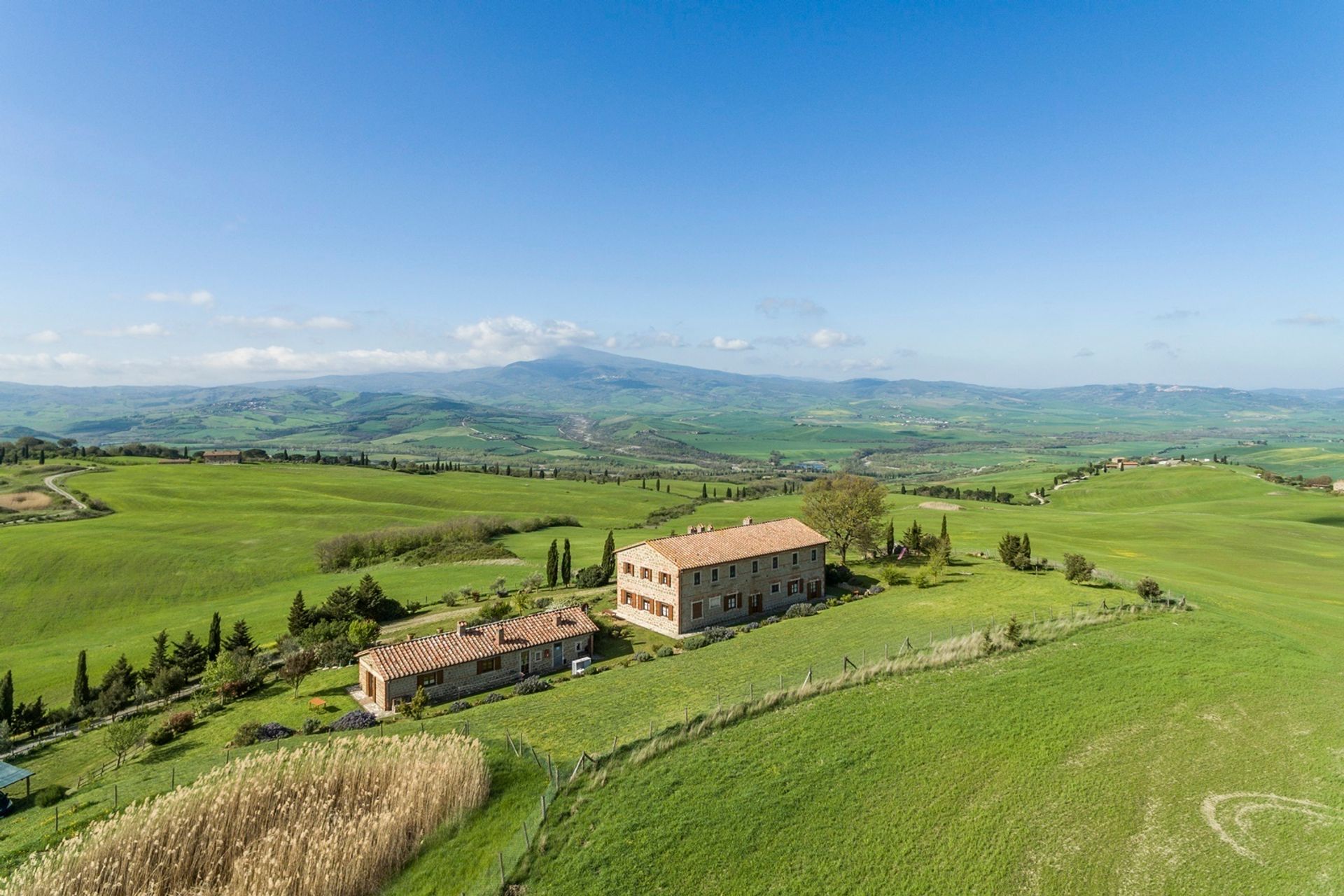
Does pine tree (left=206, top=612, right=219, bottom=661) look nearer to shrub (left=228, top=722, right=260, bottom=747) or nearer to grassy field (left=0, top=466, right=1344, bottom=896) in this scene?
grassy field (left=0, top=466, right=1344, bottom=896)

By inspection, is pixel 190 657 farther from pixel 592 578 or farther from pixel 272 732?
pixel 592 578

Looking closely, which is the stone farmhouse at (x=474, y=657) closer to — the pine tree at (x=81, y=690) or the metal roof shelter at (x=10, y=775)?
the metal roof shelter at (x=10, y=775)

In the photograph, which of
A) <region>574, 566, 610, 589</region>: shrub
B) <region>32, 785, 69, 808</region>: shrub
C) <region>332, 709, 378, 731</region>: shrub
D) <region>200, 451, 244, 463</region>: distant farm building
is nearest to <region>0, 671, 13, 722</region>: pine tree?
<region>32, 785, 69, 808</region>: shrub

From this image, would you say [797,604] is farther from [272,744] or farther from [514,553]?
[514,553]

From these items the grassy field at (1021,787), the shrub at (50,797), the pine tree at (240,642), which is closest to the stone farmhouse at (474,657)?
the pine tree at (240,642)

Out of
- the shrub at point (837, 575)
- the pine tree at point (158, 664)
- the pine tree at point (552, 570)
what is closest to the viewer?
the pine tree at point (158, 664)

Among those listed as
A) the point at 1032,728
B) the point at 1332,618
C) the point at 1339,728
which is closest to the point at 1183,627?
the point at 1339,728
